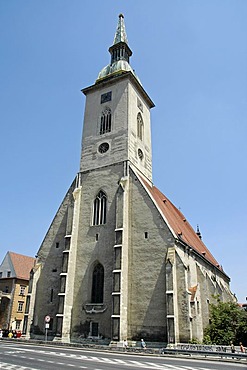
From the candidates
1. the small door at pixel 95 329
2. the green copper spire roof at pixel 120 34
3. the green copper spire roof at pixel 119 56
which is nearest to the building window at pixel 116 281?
the small door at pixel 95 329

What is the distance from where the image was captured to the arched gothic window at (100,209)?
1072 inches

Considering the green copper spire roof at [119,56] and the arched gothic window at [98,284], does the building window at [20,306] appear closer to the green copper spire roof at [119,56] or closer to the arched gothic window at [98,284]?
the arched gothic window at [98,284]

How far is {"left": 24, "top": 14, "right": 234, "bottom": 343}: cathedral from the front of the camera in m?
22.1

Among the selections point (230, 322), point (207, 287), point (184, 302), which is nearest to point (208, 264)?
point (207, 287)

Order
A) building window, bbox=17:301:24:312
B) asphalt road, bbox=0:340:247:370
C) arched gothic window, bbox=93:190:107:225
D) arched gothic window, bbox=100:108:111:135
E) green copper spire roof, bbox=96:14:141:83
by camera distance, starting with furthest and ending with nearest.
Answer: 1. building window, bbox=17:301:24:312
2. green copper spire roof, bbox=96:14:141:83
3. arched gothic window, bbox=100:108:111:135
4. arched gothic window, bbox=93:190:107:225
5. asphalt road, bbox=0:340:247:370

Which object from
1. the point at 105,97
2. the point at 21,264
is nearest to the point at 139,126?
the point at 105,97

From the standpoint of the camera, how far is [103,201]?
27.9 metres

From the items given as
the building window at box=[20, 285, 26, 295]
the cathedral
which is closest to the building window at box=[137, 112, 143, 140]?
the cathedral

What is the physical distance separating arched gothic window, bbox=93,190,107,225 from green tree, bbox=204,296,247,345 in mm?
12122

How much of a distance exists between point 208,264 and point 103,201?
1457cm

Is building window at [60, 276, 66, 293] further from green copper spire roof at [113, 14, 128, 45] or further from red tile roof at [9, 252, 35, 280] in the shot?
green copper spire roof at [113, 14, 128, 45]

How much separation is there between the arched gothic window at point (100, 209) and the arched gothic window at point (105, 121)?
741 cm

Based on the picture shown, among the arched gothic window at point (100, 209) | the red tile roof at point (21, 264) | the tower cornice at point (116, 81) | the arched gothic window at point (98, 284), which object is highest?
the tower cornice at point (116, 81)

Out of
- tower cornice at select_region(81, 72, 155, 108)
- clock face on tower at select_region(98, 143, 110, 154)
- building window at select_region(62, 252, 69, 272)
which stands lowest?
building window at select_region(62, 252, 69, 272)
